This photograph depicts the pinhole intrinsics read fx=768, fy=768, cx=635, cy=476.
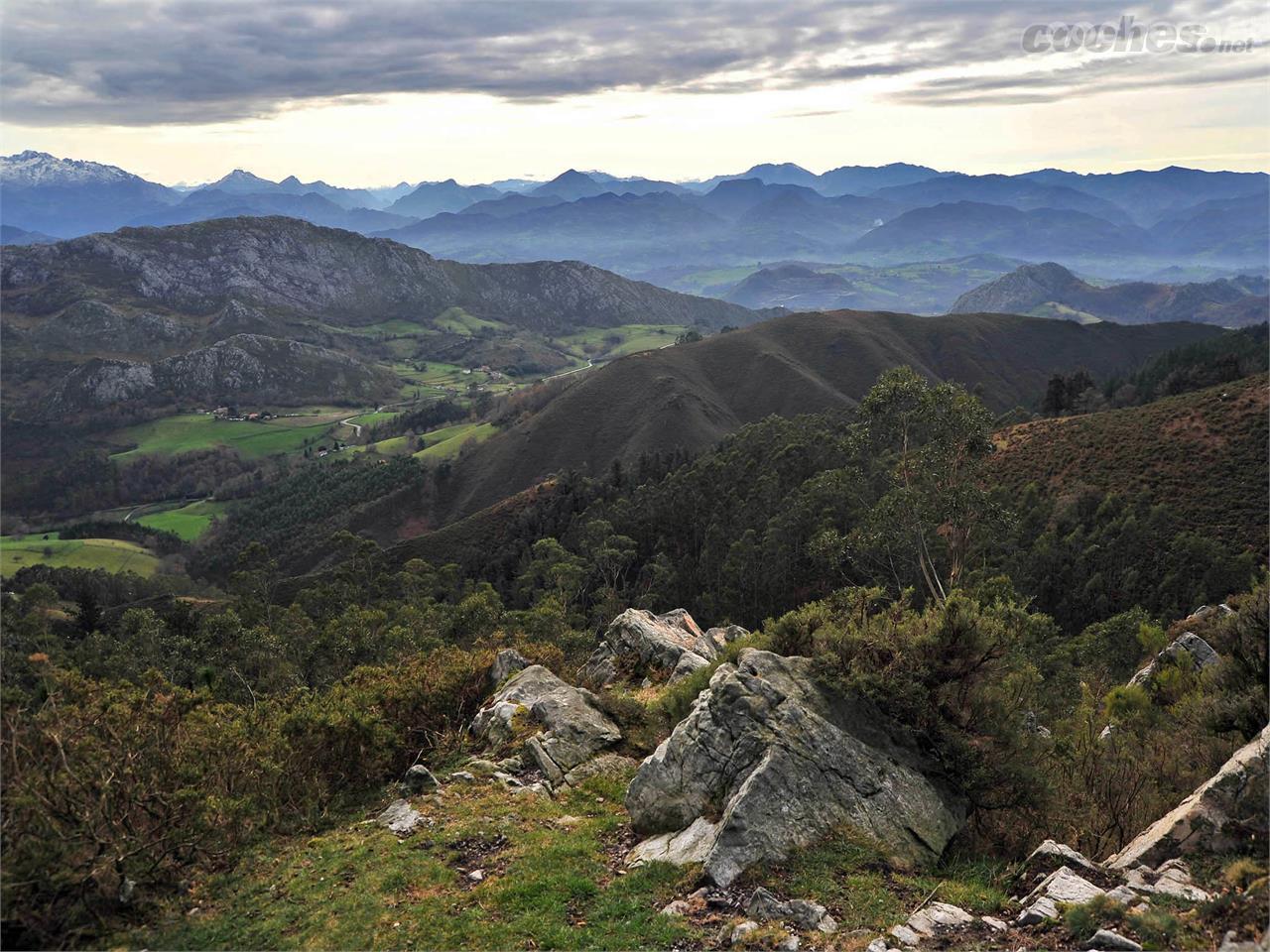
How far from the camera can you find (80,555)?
159m

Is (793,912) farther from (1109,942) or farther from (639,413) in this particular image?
(639,413)

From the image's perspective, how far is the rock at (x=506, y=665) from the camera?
89.6ft

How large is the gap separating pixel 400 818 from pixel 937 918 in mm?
12236

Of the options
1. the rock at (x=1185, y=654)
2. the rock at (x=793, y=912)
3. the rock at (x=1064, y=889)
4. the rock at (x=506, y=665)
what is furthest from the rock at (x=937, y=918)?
the rock at (x=1185, y=654)

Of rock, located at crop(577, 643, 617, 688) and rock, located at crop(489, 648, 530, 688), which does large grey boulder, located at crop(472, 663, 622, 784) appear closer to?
rock, located at crop(489, 648, 530, 688)

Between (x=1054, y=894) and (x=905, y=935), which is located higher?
(x=1054, y=894)

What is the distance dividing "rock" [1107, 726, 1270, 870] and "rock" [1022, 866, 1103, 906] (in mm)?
994

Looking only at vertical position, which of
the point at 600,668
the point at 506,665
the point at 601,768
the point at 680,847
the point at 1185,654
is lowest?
the point at 600,668

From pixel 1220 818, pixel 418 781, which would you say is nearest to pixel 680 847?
pixel 418 781

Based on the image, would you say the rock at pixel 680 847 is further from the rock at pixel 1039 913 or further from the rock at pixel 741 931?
the rock at pixel 1039 913

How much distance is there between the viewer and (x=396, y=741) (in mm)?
21984

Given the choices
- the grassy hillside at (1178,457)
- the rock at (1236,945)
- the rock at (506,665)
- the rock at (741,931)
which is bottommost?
the grassy hillside at (1178,457)

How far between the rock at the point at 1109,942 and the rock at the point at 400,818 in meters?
13.8

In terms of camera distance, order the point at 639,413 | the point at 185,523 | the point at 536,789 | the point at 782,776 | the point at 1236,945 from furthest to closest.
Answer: the point at 185,523 → the point at 639,413 → the point at 536,789 → the point at 782,776 → the point at 1236,945
